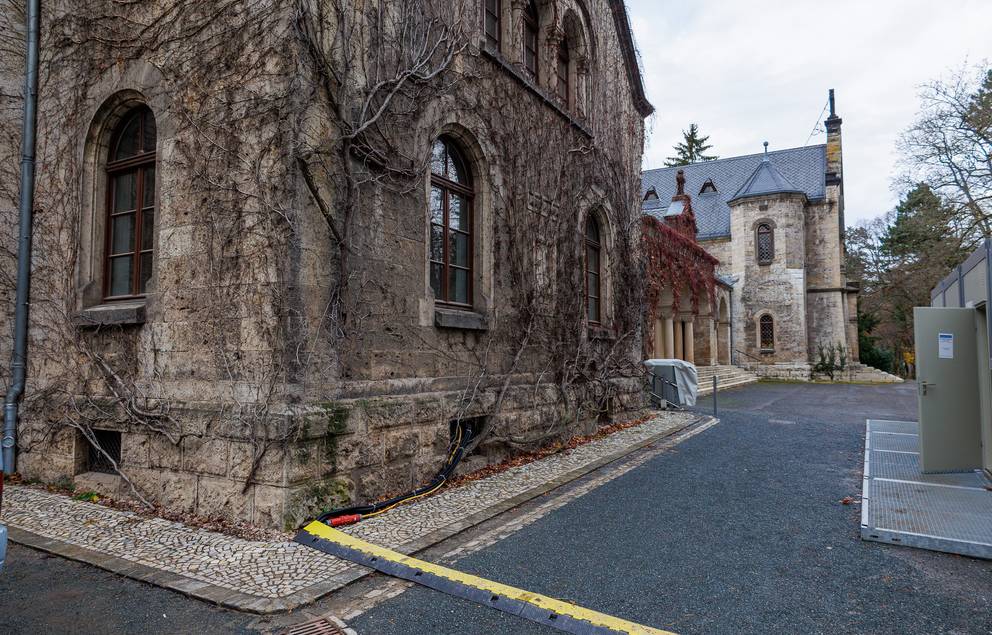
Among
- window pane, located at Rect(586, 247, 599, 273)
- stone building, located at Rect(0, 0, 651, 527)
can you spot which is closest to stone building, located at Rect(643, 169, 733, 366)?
window pane, located at Rect(586, 247, 599, 273)

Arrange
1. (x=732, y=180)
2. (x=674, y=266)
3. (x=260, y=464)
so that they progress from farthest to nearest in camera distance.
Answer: (x=732, y=180) → (x=674, y=266) → (x=260, y=464)

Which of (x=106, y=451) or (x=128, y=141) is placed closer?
(x=106, y=451)

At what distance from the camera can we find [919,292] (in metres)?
28.6

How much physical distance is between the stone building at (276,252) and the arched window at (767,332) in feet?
89.2

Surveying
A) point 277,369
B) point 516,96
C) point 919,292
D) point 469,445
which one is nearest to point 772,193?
point 919,292

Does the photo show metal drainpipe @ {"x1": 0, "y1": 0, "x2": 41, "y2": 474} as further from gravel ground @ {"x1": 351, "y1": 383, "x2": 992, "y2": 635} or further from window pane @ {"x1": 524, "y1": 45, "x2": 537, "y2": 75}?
window pane @ {"x1": 524, "y1": 45, "x2": 537, "y2": 75}

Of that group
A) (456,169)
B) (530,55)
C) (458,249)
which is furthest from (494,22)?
(458,249)

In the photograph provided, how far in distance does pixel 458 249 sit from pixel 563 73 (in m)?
4.73

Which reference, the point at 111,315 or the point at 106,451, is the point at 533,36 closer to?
the point at 111,315

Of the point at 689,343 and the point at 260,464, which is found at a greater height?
the point at 689,343

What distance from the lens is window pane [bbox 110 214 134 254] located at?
252 inches

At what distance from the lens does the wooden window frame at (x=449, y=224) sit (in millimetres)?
7184

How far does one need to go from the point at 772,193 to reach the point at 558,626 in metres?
33.0

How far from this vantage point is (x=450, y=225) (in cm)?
747
